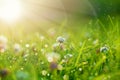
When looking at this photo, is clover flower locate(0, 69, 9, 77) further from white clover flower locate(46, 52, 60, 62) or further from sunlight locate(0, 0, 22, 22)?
sunlight locate(0, 0, 22, 22)

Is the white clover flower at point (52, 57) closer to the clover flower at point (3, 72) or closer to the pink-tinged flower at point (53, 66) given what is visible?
the pink-tinged flower at point (53, 66)

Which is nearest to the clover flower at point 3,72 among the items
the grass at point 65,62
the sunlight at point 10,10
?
the grass at point 65,62

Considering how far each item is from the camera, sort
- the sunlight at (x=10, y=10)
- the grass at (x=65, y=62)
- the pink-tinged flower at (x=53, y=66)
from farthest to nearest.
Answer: the sunlight at (x=10, y=10)
the pink-tinged flower at (x=53, y=66)
the grass at (x=65, y=62)

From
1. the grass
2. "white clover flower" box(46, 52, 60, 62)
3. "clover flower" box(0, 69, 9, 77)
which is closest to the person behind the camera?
"clover flower" box(0, 69, 9, 77)

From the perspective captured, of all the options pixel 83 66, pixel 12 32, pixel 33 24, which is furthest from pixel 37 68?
pixel 33 24

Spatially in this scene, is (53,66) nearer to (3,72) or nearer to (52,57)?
(52,57)

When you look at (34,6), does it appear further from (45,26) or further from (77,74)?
(77,74)

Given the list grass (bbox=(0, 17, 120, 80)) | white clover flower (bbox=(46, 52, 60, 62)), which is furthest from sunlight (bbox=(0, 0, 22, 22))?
white clover flower (bbox=(46, 52, 60, 62))

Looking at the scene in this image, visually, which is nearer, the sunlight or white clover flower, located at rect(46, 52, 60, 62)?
white clover flower, located at rect(46, 52, 60, 62)

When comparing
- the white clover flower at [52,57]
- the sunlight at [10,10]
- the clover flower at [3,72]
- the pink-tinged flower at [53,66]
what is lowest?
the clover flower at [3,72]
